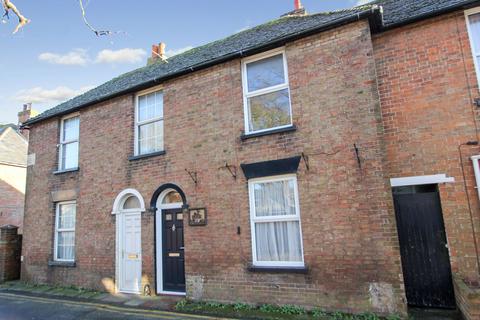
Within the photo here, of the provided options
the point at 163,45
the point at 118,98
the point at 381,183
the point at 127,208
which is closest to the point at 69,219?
the point at 127,208

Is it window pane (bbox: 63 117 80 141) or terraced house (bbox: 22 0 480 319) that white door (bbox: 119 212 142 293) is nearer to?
terraced house (bbox: 22 0 480 319)

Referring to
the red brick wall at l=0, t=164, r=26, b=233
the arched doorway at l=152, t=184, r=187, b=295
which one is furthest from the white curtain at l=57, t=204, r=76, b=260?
the red brick wall at l=0, t=164, r=26, b=233

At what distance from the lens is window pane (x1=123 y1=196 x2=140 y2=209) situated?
352 inches

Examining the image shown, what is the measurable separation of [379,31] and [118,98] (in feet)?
24.1

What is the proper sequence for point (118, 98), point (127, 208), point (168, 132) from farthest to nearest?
point (118, 98)
point (127, 208)
point (168, 132)

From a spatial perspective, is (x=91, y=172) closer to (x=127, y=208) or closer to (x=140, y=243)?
(x=127, y=208)

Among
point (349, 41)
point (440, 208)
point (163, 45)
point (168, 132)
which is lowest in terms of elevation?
point (440, 208)

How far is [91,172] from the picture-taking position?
9711 mm

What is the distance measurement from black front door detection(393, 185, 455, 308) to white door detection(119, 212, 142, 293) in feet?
21.1

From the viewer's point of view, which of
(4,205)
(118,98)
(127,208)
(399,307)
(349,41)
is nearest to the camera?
(399,307)

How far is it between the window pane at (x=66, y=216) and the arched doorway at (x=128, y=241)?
202 cm

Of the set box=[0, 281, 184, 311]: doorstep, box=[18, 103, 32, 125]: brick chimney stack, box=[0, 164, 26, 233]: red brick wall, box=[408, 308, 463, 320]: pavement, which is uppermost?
box=[18, 103, 32, 125]: brick chimney stack

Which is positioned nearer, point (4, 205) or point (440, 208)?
point (440, 208)

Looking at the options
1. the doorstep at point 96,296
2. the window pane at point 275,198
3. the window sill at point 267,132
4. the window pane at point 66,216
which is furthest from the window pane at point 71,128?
the window pane at point 275,198
